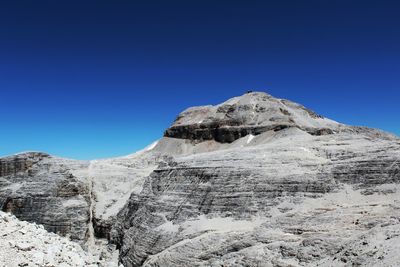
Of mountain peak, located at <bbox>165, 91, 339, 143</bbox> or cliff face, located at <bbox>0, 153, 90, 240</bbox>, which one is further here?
mountain peak, located at <bbox>165, 91, 339, 143</bbox>

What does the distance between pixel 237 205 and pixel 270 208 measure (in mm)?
3008

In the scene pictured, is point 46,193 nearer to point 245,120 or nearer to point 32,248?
point 245,120

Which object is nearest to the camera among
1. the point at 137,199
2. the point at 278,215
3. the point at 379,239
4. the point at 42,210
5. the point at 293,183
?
the point at 379,239

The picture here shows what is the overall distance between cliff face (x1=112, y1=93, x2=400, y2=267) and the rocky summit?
9 centimetres

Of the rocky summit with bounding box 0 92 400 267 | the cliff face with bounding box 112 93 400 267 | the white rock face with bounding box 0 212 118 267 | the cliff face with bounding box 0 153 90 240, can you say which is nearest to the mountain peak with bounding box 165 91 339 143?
the rocky summit with bounding box 0 92 400 267

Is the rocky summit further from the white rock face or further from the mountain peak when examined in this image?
the mountain peak

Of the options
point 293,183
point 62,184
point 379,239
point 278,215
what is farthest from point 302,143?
point 62,184

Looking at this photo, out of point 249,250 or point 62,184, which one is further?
point 62,184

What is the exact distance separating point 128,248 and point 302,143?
20.5 m

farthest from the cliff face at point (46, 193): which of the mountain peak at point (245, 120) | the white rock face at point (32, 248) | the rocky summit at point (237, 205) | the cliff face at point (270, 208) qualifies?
the white rock face at point (32, 248)

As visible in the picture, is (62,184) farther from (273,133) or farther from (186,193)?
(273,133)

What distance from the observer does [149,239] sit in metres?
38.6

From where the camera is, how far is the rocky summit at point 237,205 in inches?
1090

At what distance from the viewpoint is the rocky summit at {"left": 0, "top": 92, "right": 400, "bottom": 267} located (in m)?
27.7
